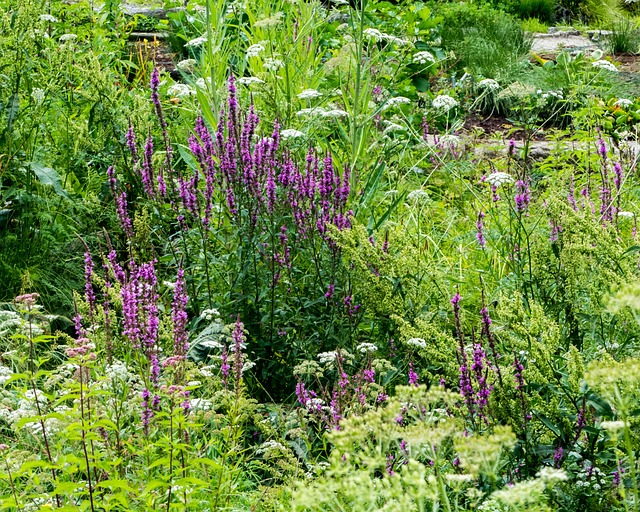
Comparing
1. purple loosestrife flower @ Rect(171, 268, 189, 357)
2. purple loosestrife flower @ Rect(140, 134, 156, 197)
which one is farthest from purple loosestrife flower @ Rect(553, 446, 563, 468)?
purple loosestrife flower @ Rect(140, 134, 156, 197)

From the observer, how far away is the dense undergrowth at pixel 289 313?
2.33 m

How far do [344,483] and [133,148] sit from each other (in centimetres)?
312

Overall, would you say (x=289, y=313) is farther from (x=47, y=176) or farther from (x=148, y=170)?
(x=47, y=176)

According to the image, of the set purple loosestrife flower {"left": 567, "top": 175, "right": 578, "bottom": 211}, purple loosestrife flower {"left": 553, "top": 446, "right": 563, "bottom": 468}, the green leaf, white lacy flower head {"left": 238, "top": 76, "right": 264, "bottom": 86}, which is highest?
white lacy flower head {"left": 238, "top": 76, "right": 264, "bottom": 86}

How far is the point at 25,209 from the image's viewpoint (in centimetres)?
471

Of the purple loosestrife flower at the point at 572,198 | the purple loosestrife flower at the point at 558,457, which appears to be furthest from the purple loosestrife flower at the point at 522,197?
the purple loosestrife flower at the point at 558,457

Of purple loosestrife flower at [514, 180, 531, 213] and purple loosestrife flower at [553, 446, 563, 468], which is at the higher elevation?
→ purple loosestrife flower at [514, 180, 531, 213]

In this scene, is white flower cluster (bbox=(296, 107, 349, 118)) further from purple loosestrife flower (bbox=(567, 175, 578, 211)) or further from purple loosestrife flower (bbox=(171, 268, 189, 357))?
purple loosestrife flower (bbox=(171, 268, 189, 357))

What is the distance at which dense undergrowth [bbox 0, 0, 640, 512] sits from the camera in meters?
2.33

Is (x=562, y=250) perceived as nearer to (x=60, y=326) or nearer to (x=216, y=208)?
(x=216, y=208)

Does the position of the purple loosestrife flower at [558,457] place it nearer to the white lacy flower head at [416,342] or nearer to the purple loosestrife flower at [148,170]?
the white lacy flower head at [416,342]

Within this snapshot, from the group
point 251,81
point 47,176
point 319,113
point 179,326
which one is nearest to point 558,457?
point 179,326

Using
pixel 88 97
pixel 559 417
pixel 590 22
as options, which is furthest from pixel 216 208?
pixel 590 22

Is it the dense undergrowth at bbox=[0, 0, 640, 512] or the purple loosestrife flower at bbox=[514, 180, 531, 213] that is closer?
the dense undergrowth at bbox=[0, 0, 640, 512]
